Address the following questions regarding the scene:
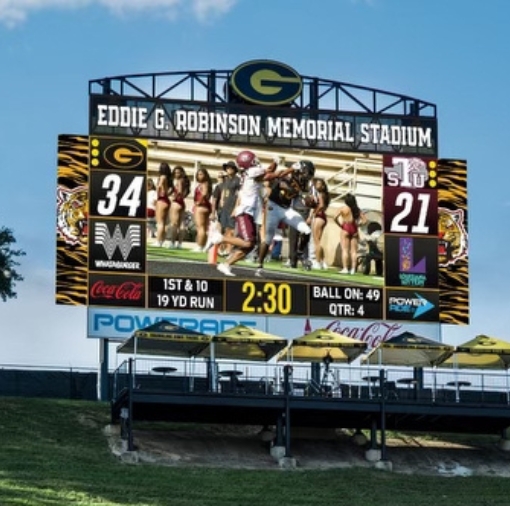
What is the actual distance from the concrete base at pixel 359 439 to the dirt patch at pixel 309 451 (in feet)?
0.29

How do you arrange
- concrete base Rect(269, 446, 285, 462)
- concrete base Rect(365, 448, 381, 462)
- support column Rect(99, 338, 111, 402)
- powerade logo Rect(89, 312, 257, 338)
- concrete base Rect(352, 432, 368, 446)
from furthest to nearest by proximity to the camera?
support column Rect(99, 338, 111, 402) < powerade logo Rect(89, 312, 257, 338) < concrete base Rect(352, 432, 368, 446) < concrete base Rect(365, 448, 381, 462) < concrete base Rect(269, 446, 285, 462)

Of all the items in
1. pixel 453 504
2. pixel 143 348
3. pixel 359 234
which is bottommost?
pixel 453 504

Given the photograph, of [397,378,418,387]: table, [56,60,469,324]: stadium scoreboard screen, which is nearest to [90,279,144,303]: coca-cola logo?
[56,60,469,324]: stadium scoreboard screen

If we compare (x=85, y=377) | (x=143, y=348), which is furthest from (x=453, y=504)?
(x=85, y=377)

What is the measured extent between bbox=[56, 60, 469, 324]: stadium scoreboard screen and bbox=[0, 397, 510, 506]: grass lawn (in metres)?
5.63

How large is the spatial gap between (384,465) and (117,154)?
13.2 metres

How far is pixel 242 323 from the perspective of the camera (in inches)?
2231

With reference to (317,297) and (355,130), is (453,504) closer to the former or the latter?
(317,297)

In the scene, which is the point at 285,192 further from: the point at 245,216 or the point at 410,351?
the point at 410,351

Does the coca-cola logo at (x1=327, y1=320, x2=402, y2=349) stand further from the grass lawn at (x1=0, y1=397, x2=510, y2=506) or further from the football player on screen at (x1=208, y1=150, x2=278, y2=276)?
the grass lawn at (x1=0, y1=397, x2=510, y2=506)

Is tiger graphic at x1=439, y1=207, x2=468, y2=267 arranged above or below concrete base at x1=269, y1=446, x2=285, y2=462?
above

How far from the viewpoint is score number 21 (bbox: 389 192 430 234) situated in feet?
191

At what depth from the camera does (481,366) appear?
5584cm

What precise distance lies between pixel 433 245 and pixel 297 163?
5.11 m
